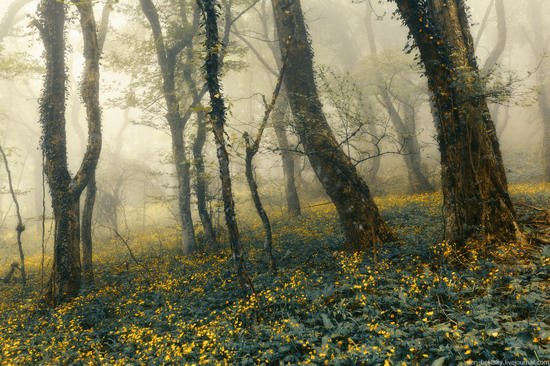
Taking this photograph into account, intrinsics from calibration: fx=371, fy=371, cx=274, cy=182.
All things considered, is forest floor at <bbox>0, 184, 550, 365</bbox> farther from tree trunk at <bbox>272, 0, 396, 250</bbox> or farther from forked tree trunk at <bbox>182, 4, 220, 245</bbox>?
forked tree trunk at <bbox>182, 4, 220, 245</bbox>

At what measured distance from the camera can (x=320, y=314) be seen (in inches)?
219

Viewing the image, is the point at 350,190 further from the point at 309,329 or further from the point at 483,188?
the point at 309,329

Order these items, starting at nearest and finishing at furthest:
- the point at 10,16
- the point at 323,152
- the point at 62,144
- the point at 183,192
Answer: the point at 323,152, the point at 62,144, the point at 183,192, the point at 10,16

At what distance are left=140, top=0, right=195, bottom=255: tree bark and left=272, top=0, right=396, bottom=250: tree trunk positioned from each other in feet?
17.8

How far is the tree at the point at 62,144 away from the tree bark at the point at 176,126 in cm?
399

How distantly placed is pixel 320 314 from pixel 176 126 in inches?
425

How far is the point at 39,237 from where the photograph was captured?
25.6m

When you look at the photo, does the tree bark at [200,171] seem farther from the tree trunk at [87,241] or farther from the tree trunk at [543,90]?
the tree trunk at [543,90]

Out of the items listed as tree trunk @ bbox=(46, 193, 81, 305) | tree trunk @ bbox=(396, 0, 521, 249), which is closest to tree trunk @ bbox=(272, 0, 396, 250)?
tree trunk @ bbox=(396, 0, 521, 249)

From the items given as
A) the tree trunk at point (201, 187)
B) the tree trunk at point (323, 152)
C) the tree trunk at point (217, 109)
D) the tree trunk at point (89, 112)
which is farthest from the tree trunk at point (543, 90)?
the tree trunk at point (89, 112)

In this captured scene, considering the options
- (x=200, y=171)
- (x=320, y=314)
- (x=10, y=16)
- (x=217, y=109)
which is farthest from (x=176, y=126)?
(x=10, y=16)

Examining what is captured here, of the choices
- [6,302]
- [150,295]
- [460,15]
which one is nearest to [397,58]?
[460,15]

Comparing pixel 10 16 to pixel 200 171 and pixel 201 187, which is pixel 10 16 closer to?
pixel 200 171

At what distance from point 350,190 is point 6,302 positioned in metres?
9.59
